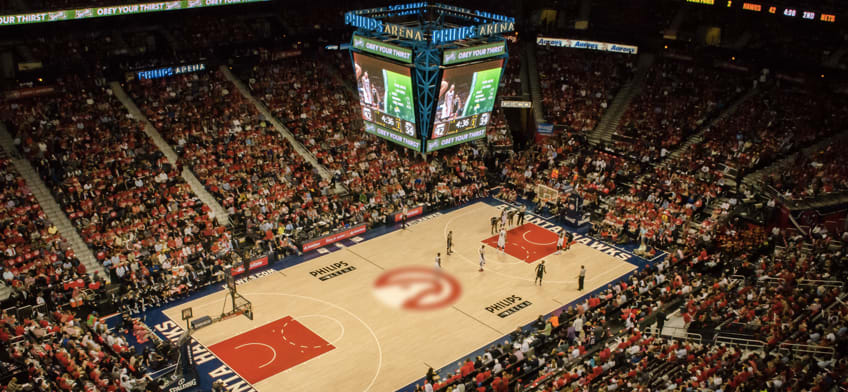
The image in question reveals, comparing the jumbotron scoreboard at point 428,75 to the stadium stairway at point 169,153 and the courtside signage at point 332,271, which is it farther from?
the stadium stairway at point 169,153

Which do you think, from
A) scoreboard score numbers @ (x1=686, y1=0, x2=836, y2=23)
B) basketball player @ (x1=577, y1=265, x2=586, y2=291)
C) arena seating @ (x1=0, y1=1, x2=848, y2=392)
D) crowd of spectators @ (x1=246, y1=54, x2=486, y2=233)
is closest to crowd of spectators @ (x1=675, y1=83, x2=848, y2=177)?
arena seating @ (x1=0, y1=1, x2=848, y2=392)

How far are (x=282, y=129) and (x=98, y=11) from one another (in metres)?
11.8

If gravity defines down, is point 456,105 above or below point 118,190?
above

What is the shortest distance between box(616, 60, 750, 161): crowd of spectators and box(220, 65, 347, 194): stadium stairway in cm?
1770

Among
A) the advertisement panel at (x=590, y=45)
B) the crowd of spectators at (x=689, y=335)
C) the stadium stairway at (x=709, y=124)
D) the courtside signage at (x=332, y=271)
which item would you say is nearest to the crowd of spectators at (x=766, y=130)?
the stadium stairway at (x=709, y=124)

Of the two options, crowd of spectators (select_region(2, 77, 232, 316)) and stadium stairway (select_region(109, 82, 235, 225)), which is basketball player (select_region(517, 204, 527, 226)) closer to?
stadium stairway (select_region(109, 82, 235, 225))

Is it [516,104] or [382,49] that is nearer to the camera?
[382,49]

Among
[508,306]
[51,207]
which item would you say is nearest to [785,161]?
[508,306]

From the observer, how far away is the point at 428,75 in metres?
30.2

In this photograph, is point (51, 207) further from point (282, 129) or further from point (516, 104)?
point (516, 104)

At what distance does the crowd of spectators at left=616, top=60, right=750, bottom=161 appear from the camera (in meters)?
44.1

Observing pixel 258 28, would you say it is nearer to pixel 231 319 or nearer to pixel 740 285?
pixel 231 319

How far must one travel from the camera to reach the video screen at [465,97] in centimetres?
3117

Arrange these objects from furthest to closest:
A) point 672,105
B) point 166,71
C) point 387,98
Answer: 1. point 672,105
2. point 166,71
3. point 387,98
